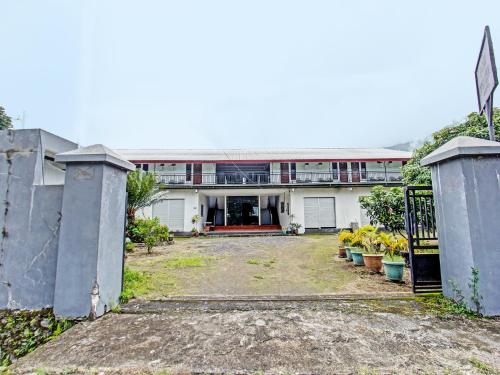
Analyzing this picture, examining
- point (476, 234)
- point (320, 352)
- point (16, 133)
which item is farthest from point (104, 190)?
point (476, 234)

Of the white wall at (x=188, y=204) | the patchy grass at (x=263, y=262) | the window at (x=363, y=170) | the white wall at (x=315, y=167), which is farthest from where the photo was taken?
the white wall at (x=315, y=167)

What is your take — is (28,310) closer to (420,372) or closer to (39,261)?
(39,261)

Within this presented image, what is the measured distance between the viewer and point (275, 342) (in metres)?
2.14

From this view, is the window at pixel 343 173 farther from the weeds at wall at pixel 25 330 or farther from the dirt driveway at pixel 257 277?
the weeds at wall at pixel 25 330

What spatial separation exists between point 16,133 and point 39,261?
1.66 m

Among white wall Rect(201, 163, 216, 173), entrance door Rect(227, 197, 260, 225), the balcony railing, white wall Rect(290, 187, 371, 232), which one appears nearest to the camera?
white wall Rect(290, 187, 371, 232)

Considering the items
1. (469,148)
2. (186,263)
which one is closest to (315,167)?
(186,263)

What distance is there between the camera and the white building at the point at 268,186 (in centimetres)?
1617

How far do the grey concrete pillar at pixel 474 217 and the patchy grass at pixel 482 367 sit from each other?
1.17m

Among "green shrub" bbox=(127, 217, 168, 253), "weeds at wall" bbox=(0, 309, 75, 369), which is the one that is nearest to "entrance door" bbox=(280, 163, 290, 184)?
"green shrub" bbox=(127, 217, 168, 253)

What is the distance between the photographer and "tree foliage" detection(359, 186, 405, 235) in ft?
18.3

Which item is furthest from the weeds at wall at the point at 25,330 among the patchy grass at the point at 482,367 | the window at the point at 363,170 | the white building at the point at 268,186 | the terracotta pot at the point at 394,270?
the window at the point at 363,170

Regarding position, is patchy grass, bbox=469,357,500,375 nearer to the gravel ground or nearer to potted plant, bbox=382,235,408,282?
the gravel ground

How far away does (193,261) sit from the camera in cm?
650
